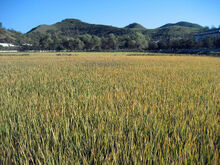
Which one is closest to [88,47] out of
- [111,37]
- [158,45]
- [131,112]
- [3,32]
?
[111,37]

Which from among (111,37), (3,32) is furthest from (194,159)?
(3,32)

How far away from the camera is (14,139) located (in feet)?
5.47

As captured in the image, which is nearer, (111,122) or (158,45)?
(111,122)

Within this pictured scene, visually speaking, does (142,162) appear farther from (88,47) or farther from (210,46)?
(88,47)

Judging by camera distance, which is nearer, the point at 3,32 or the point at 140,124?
the point at 140,124

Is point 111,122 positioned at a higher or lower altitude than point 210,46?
lower

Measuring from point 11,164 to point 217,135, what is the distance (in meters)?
1.92

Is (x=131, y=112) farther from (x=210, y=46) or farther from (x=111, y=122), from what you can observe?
(x=210, y=46)

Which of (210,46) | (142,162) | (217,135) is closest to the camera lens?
(142,162)

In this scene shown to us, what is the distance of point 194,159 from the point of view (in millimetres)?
1224

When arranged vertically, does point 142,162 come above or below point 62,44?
below

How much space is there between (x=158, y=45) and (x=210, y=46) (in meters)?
32.9

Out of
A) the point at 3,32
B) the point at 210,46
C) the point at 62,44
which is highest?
the point at 3,32

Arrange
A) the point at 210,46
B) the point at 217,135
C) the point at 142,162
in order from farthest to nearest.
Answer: the point at 210,46, the point at 217,135, the point at 142,162
